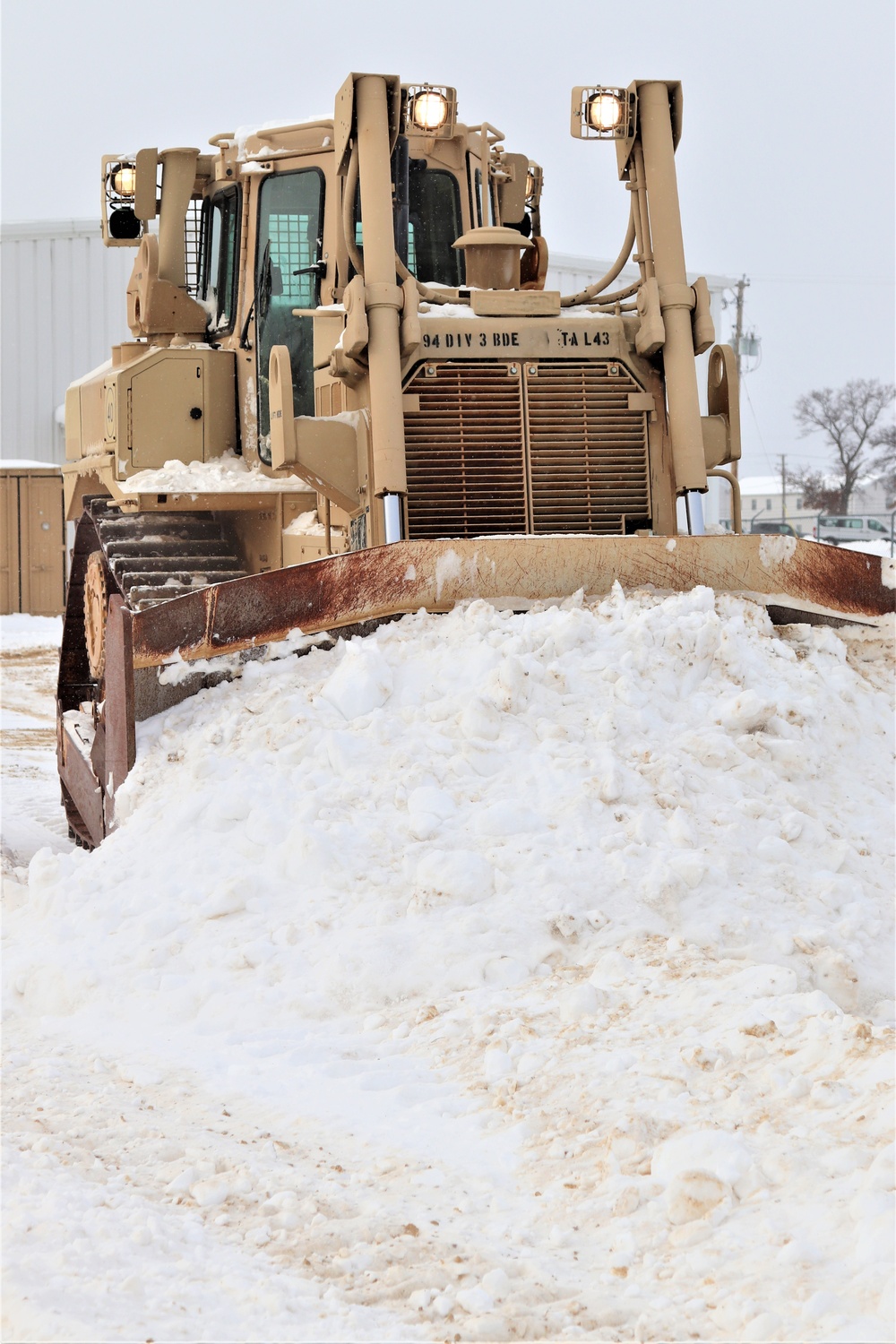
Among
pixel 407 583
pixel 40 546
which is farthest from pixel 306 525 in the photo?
pixel 40 546

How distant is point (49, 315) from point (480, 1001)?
22.9m

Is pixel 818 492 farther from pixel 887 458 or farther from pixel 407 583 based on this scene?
pixel 407 583

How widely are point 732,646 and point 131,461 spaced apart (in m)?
3.71

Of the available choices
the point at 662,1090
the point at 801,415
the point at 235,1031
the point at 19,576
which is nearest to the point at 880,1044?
the point at 662,1090

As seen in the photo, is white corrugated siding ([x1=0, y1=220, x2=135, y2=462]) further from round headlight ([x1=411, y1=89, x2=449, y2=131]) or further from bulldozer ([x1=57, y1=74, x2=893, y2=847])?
round headlight ([x1=411, y1=89, x2=449, y2=131])

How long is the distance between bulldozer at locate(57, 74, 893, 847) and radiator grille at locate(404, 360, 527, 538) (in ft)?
0.04

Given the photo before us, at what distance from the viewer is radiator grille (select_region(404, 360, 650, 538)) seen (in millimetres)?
6477

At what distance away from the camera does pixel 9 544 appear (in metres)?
19.7

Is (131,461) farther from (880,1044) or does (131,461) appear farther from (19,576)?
(19,576)

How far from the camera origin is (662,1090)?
3.19 meters

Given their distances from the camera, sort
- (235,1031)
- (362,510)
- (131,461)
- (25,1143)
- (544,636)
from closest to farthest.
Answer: (25,1143) < (235,1031) < (544,636) < (362,510) < (131,461)

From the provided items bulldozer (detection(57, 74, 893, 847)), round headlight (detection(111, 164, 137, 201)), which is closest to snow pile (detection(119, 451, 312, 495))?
bulldozer (detection(57, 74, 893, 847))

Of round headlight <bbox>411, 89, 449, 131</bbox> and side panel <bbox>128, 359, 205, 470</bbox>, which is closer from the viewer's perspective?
round headlight <bbox>411, 89, 449, 131</bbox>

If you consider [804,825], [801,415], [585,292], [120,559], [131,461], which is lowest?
[804,825]
